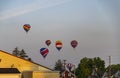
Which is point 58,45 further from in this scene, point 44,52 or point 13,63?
point 13,63

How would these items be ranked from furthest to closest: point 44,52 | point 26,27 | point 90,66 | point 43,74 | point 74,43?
point 90,66 → point 74,43 → point 44,52 → point 26,27 → point 43,74

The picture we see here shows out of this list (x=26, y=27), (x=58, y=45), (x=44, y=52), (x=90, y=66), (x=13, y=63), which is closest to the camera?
(x=26, y=27)

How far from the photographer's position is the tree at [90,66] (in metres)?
122

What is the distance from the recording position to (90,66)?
427ft

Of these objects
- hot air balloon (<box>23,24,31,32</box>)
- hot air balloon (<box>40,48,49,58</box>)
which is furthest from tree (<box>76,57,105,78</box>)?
hot air balloon (<box>23,24,31,32</box>)

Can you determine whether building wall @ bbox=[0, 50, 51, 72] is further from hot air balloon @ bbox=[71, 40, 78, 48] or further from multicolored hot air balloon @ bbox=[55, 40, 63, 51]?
hot air balloon @ bbox=[71, 40, 78, 48]

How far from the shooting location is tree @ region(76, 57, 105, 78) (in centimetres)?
12230

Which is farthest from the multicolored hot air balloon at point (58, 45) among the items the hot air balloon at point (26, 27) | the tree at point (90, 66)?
the tree at point (90, 66)

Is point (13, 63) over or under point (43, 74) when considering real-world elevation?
over

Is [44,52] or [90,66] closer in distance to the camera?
[44,52]

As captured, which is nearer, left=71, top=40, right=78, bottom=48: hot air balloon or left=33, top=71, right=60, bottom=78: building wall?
left=33, top=71, right=60, bottom=78: building wall

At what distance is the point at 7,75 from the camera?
57.2 meters

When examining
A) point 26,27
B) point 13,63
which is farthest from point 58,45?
point 13,63

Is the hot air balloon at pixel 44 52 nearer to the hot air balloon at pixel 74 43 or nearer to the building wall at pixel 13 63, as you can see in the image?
the building wall at pixel 13 63
